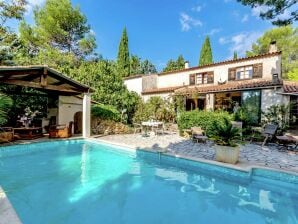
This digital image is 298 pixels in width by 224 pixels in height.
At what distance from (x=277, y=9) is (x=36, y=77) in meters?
14.7

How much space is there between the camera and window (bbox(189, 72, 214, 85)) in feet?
80.5

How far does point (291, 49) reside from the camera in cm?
3769

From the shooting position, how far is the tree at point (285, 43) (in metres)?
37.2

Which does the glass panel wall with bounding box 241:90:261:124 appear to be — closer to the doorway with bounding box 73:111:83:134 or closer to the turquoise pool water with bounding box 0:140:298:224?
the turquoise pool water with bounding box 0:140:298:224

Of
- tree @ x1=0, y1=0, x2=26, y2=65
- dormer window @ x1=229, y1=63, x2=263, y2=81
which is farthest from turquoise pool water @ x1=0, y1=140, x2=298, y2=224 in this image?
dormer window @ x1=229, y1=63, x2=263, y2=81

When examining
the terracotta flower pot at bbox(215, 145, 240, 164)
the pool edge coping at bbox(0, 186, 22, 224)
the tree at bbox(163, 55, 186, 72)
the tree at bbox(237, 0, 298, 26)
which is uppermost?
the tree at bbox(163, 55, 186, 72)

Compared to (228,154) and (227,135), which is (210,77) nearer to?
(227,135)

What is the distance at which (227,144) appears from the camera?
850cm

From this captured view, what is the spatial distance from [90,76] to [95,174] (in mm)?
14155

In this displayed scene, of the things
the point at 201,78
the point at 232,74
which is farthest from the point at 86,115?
the point at 232,74

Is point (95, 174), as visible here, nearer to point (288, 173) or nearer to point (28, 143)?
point (28, 143)

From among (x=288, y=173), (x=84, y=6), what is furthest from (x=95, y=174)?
(x=84, y=6)

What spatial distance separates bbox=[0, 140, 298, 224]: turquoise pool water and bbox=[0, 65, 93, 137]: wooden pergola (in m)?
4.25

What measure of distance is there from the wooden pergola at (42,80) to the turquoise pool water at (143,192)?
13.9 ft
